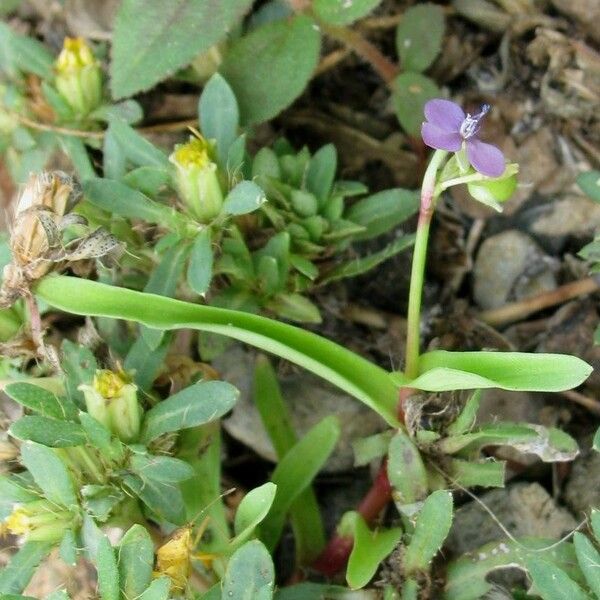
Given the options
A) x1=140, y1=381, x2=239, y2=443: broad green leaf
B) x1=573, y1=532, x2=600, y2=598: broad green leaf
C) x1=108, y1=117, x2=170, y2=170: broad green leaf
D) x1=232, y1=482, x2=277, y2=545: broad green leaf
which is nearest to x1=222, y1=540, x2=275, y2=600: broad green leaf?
x1=232, y1=482, x2=277, y2=545: broad green leaf

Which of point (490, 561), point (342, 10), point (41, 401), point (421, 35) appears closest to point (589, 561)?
point (490, 561)

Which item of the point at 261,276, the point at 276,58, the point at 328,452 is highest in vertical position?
the point at 276,58

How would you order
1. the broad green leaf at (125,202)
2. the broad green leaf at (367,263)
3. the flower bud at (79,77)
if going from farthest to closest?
the flower bud at (79,77) → the broad green leaf at (367,263) → the broad green leaf at (125,202)

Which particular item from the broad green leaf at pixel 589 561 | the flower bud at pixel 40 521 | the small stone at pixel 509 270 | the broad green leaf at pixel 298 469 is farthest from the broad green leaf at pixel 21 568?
the small stone at pixel 509 270

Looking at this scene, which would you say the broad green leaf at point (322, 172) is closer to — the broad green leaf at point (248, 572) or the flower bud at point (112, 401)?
the flower bud at point (112, 401)

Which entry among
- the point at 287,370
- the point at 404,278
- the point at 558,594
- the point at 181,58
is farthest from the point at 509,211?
the point at 558,594

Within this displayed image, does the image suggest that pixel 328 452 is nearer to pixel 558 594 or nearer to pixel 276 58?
pixel 558 594
